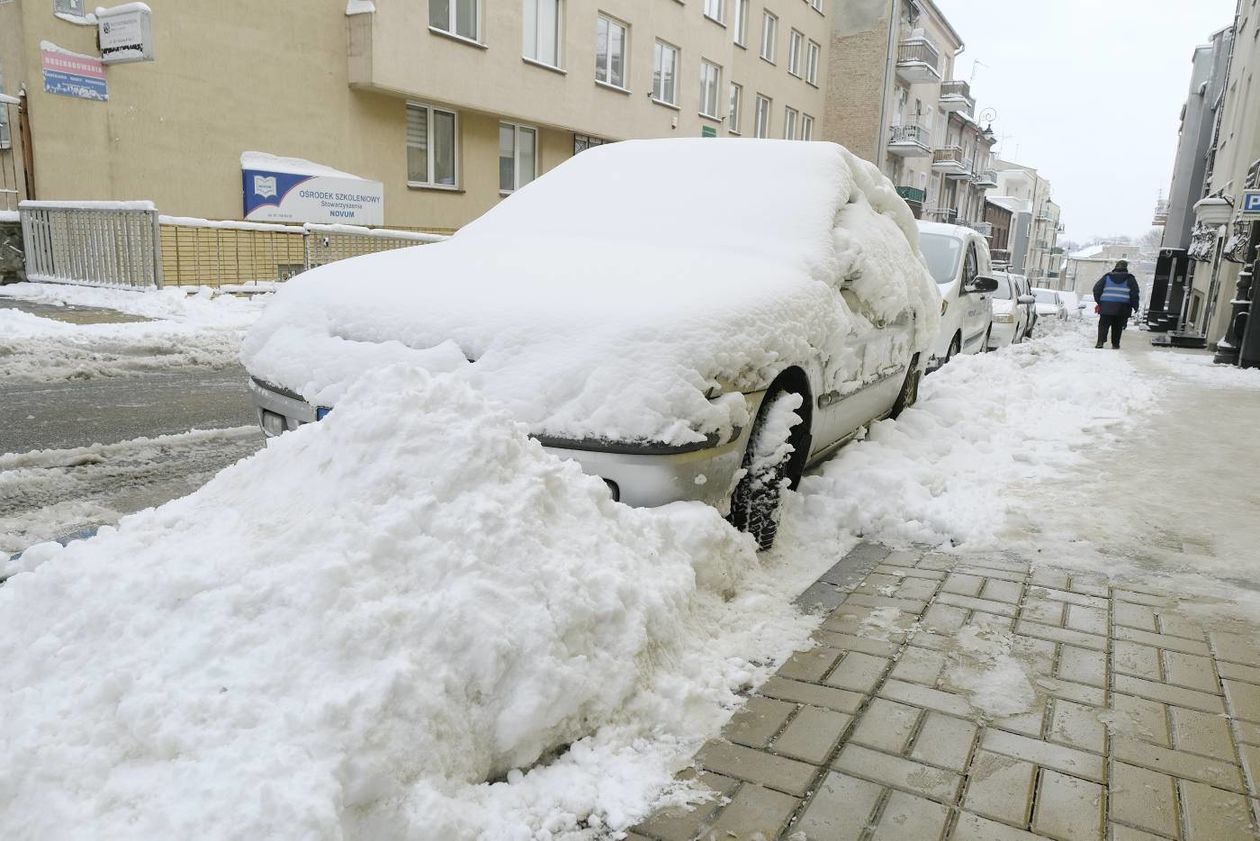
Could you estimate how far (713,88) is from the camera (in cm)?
2658

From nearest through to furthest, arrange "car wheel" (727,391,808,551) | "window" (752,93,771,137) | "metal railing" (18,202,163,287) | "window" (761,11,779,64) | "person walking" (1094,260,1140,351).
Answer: "car wheel" (727,391,808,551) < "metal railing" (18,202,163,287) < "person walking" (1094,260,1140,351) < "window" (761,11,779,64) < "window" (752,93,771,137)

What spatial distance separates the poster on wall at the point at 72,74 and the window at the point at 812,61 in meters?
26.1

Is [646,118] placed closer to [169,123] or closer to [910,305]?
[169,123]

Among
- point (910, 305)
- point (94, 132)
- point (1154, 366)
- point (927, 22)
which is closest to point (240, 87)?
point (94, 132)

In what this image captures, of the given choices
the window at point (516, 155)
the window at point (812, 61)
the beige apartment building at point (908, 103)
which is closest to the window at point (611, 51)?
the window at point (516, 155)

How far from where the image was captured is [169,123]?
13.9 meters

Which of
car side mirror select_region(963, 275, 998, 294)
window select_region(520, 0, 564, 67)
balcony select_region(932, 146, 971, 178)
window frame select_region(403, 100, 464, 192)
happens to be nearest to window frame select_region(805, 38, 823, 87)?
balcony select_region(932, 146, 971, 178)

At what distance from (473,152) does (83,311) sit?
980 cm

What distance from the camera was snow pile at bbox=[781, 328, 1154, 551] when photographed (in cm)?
407

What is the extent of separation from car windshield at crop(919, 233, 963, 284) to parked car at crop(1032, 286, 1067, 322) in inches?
749

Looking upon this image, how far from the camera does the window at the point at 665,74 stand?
23578 millimetres

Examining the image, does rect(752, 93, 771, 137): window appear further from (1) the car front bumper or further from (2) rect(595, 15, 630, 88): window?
(1) the car front bumper

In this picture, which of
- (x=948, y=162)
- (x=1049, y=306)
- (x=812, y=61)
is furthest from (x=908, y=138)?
(x=1049, y=306)

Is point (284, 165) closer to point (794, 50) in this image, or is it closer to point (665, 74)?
point (665, 74)
